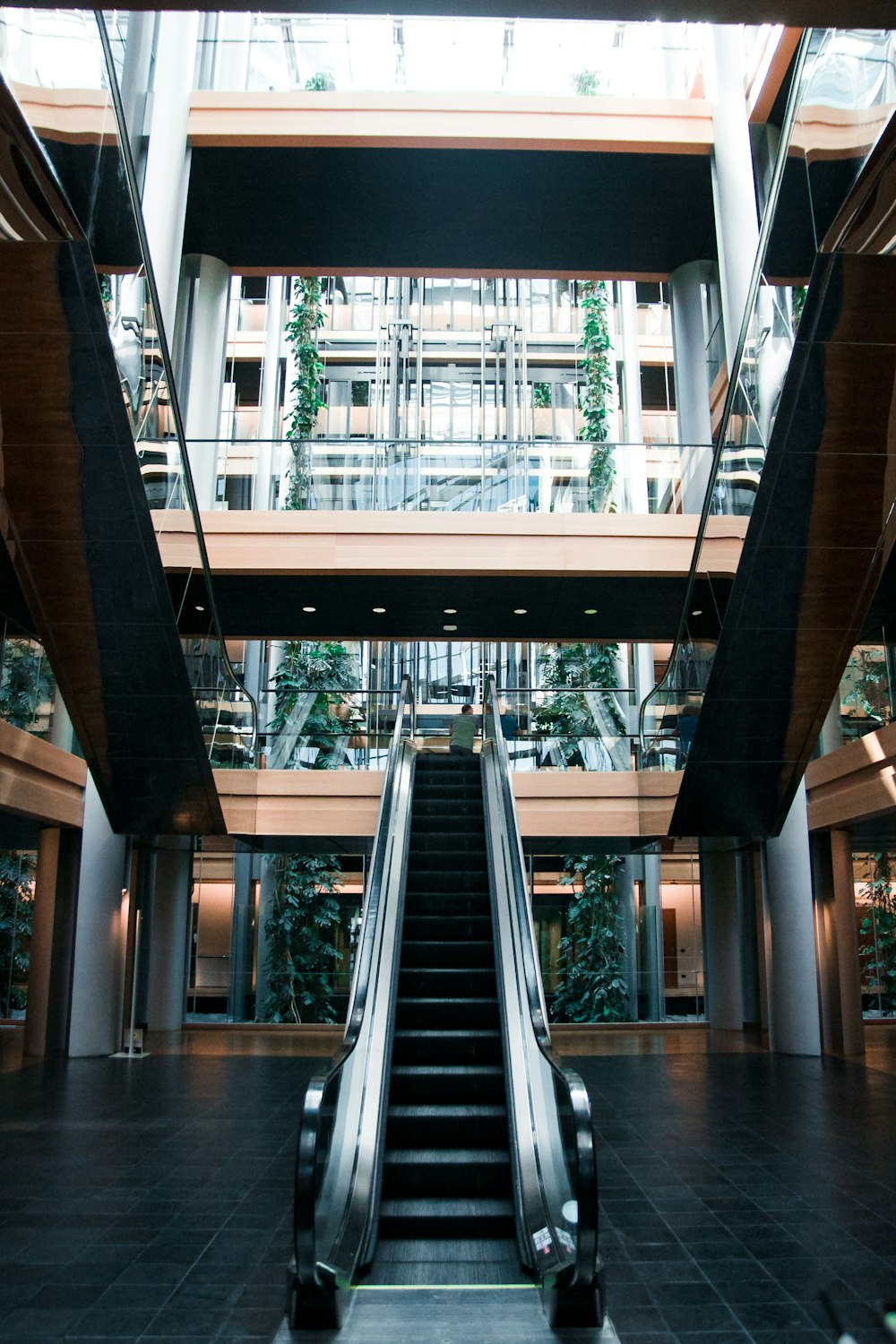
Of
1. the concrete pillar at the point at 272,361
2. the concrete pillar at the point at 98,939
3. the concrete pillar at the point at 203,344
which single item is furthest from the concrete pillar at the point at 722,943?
the concrete pillar at the point at 272,361

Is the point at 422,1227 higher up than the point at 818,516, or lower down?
lower down

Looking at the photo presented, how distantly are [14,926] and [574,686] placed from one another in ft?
34.9

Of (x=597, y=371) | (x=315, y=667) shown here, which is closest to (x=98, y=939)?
(x=315, y=667)

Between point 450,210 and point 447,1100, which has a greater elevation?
point 450,210

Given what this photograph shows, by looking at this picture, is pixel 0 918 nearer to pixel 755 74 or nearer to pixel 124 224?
pixel 124 224

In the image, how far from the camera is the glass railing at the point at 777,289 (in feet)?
19.4

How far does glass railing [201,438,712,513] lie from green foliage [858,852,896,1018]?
27.6ft

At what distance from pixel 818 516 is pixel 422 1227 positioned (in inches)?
230

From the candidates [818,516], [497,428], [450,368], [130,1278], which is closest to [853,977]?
[818,516]

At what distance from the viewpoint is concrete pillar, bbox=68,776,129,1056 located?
12883 millimetres

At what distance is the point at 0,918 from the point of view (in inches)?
731

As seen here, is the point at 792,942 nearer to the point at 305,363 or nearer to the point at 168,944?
the point at 168,944

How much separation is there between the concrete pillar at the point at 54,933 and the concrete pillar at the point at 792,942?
8.49 meters

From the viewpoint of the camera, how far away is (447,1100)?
7.27m
